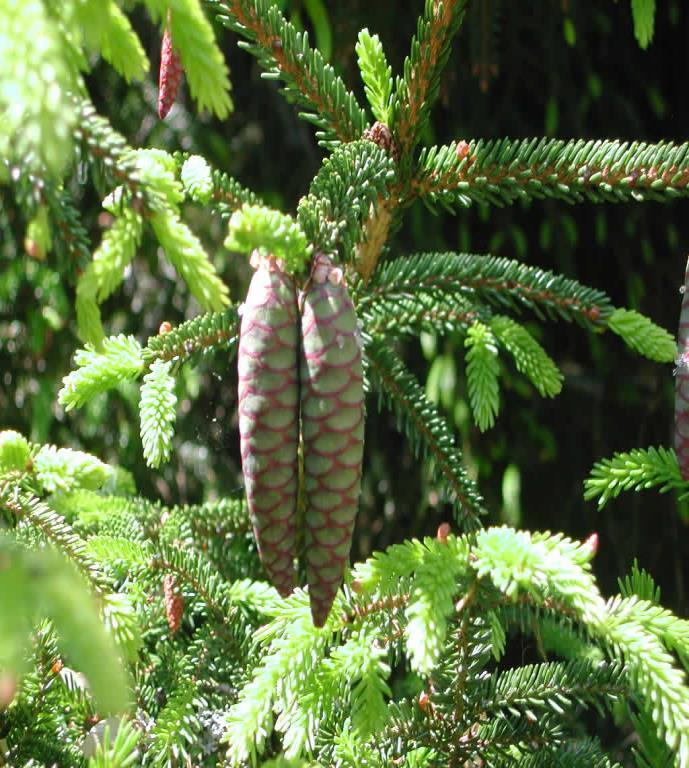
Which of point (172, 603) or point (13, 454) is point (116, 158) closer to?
point (13, 454)

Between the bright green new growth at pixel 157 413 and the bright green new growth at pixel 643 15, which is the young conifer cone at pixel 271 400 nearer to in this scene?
the bright green new growth at pixel 157 413

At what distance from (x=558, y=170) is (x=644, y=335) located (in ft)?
0.61

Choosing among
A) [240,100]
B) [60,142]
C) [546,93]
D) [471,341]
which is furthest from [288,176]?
[60,142]

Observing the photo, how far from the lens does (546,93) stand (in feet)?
5.57

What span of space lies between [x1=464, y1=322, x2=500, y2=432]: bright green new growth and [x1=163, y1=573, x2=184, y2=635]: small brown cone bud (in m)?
0.34

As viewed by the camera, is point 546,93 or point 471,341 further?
point 546,93

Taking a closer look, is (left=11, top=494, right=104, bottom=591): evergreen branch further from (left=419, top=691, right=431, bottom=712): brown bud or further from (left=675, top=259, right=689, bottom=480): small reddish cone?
(left=675, top=259, right=689, bottom=480): small reddish cone

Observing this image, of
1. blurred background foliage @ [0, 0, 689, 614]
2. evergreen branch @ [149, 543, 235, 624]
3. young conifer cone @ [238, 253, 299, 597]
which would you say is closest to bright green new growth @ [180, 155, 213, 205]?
young conifer cone @ [238, 253, 299, 597]

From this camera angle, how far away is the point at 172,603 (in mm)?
856

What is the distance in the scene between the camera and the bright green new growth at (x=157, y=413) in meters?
0.77

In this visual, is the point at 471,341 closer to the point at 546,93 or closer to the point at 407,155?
the point at 407,155

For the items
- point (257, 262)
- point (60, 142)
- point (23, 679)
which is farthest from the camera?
point (23, 679)

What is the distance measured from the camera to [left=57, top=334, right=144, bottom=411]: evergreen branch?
0.81 meters

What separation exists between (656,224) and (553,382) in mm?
956
